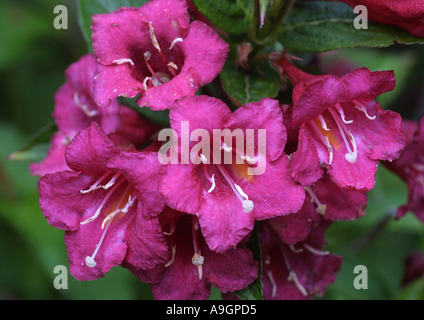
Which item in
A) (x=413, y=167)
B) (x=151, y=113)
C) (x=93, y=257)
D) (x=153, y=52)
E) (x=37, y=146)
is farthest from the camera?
(x=37, y=146)

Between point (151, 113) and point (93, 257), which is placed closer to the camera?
point (93, 257)

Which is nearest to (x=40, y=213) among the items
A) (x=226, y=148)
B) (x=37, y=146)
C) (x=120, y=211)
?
(x=37, y=146)

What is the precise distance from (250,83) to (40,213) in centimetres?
138

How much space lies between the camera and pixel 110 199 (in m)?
1.41

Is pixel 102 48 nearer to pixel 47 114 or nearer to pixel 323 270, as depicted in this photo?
pixel 323 270

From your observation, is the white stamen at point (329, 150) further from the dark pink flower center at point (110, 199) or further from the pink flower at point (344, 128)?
the dark pink flower center at point (110, 199)

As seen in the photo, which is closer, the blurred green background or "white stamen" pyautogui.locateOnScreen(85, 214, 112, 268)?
"white stamen" pyautogui.locateOnScreen(85, 214, 112, 268)

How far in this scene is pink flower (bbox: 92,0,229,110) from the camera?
1299 millimetres

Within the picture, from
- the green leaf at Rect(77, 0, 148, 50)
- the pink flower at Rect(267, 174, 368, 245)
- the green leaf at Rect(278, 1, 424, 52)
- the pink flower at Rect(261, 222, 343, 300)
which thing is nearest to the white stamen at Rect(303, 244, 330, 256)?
the pink flower at Rect(261, 222, 343, 300)

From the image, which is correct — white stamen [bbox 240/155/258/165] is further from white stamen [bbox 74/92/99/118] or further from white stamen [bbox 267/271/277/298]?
white stamen [bbox 74/92/99/118]

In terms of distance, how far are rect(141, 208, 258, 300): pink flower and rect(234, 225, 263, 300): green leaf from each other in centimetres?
2

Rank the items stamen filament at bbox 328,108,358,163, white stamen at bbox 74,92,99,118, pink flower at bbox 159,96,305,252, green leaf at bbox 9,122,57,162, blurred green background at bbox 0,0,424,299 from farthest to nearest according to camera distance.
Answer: blurred green background at bbox 0,0,424,299, green leaf at bbox 9,122,57,162, white stamen at bbox 74,92,99,118, stamen filament at bbox 328,108,358,163, pink flower at bbox 159,96,305,252

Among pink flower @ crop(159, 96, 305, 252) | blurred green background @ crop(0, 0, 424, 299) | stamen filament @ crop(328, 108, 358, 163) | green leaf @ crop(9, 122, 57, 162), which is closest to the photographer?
pink flower @ crop(159, 96, 305, 252)

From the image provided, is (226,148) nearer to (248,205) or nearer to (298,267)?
(248,205)
